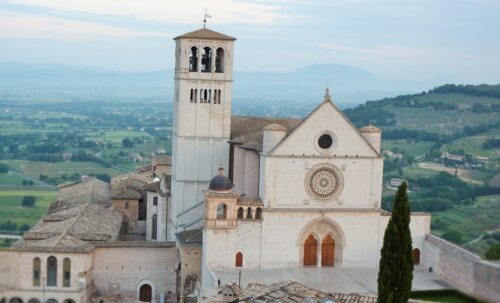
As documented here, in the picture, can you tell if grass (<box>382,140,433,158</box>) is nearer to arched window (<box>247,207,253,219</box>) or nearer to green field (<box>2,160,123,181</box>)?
green field (<box>2,160,123,181</box>)

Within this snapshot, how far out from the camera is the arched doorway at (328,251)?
34375 millimetres

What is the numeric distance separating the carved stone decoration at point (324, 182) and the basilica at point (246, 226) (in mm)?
44

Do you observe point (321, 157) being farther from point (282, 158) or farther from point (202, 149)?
point (202, 149)

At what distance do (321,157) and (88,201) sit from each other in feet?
63.2

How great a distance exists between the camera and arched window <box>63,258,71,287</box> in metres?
32.6

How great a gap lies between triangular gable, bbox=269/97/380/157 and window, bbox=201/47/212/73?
782 cm

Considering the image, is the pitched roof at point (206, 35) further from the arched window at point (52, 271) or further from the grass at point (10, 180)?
the grass at point (10, 180)

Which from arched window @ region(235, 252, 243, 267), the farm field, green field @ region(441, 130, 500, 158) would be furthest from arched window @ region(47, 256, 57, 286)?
the farm field

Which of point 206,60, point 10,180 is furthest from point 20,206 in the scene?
point 206,60

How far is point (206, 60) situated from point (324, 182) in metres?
9.79

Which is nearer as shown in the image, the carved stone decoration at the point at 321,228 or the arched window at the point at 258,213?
the arched window at the point at 258,213

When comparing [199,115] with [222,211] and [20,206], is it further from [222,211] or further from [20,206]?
[20,206]

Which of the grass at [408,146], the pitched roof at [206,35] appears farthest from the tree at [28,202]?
the grass at [408,146]

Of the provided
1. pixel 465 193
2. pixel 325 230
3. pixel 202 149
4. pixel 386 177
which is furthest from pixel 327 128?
pixel 386 177
